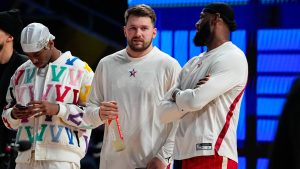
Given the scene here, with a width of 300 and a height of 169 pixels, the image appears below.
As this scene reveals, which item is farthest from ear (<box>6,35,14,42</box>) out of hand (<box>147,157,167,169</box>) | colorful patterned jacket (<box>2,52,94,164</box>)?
hand (<box>147,157,167,169</box>)

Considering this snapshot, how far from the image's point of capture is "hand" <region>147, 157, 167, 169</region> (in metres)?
4.16

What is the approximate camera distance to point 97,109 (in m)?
4.36

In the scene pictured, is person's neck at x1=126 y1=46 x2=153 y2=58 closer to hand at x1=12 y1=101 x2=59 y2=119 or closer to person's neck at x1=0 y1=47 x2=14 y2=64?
hand at x1=12 y1=101 x2=59 y2=119

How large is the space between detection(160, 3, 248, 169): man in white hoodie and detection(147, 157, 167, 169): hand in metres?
0.28

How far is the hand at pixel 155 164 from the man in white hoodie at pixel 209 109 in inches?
11.0

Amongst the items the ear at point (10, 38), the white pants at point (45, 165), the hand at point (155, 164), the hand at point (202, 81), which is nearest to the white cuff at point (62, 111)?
the white pants at point (45, 165)

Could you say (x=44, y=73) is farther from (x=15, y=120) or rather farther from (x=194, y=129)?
(x=194, y=129)

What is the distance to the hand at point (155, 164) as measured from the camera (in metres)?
4.16

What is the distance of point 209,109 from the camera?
384 cm

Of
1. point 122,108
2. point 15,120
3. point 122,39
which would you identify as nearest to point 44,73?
point 15,120

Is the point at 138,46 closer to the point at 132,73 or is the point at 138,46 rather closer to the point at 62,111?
the point at 132,73

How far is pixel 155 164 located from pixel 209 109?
Result: 549 mm

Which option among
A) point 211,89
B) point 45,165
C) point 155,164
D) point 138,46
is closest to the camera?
point 211,89

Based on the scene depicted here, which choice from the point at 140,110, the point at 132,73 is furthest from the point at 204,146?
the point at 132,73
